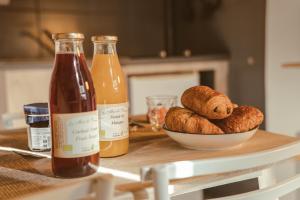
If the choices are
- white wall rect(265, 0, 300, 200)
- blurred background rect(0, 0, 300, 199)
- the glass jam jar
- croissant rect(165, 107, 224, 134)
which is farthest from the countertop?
→ croissant rect(165, 107, 224, 134)

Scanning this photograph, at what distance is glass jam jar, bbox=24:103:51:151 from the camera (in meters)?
0.76

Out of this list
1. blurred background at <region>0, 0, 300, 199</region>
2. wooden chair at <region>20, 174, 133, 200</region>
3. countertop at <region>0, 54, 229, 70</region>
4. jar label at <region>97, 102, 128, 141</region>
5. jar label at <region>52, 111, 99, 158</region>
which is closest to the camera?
wooden chair at <region>20, 174, 133, 200</region>

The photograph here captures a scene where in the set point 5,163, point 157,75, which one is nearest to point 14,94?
point 157,75

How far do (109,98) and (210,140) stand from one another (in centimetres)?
22

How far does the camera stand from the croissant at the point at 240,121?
72 centimetres

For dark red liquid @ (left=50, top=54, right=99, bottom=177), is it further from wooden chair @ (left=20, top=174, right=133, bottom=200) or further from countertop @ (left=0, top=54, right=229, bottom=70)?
countertop @ (left=0, top=54, right=229, bottom=70)

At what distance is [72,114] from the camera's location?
577 mm

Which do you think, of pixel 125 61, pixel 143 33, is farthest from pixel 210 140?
pixel 143 33

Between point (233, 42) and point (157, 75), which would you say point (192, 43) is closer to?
point (233, 42)

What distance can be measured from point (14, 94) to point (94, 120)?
1562 millimetres

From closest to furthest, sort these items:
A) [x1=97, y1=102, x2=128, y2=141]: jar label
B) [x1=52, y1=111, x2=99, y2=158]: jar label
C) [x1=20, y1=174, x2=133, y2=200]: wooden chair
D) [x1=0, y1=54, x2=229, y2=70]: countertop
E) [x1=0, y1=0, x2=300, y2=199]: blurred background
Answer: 1. [x1=20, y1=174, x2=133, y2=200]: wooden chair
2. [x1=52, y1=111, x2=99, y2=158]: jar label
3. [x1=97, y1=102, x2=128, y2=141]: jar label
4. [x1=0, y1=54, x2=229, y2=70]: countertop
5. [x1=0, y1=0, x2=300, y2=199]: blurred background

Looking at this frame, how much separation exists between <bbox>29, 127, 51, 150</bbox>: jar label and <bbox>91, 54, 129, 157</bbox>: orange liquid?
149 millimetres

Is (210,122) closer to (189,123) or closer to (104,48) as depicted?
(189,123)

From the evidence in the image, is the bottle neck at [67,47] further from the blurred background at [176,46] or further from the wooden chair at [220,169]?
the blurred background at [176,46]
